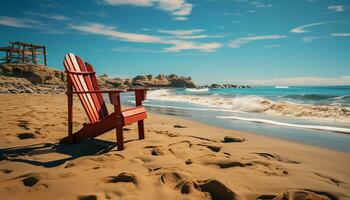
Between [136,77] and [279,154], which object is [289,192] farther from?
[136,77]

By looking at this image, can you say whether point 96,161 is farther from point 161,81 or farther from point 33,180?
point 161,81

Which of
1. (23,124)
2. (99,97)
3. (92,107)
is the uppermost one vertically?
(99,97)

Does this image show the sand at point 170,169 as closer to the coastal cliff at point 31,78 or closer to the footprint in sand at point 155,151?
the footprint in sand at point 155,151

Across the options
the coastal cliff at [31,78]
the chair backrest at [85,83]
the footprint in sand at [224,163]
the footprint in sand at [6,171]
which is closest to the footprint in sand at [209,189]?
the footprint in sand at [224,163]

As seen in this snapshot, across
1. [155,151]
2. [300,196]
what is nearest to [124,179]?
[155,151]

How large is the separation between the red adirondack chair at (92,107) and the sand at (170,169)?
0.21 m

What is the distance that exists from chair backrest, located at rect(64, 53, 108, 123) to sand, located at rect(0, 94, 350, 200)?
486 millimetres

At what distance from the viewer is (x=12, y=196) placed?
6.13 feet

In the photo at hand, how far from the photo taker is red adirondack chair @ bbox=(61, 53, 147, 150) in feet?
11.1

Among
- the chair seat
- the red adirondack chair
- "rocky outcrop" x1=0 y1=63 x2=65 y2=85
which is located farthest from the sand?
"rocky outcrop" x1=0 y1=63 x2=65 y2=85

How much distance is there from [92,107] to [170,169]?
2.24 metres

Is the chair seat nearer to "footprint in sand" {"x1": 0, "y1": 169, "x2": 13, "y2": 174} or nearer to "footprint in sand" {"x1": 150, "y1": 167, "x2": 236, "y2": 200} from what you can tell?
"footprint in sand" {"x1": 150, "y1": 167, "x2": 236, "y2": 200}

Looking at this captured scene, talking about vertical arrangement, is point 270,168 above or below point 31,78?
below

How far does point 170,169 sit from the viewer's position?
2438 millimetres
